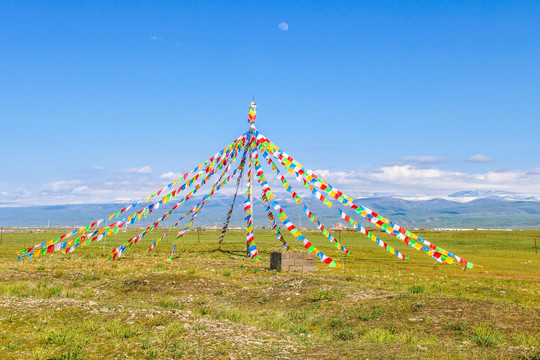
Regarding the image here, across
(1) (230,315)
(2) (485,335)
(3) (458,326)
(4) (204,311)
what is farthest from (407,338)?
(4) (204,311)

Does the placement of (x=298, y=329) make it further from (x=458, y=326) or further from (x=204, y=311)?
(x=458, y=326)

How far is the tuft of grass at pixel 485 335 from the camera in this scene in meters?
11.8

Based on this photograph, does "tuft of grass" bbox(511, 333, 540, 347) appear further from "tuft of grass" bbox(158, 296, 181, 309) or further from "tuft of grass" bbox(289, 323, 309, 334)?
"tuft of grass" bbox(158, 296, 181, 309)

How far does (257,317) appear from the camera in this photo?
1573 centimetres

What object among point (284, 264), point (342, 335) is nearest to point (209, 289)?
point (284, 264)

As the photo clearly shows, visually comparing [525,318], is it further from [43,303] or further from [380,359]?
[43,303]

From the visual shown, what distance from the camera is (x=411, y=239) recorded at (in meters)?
27.1

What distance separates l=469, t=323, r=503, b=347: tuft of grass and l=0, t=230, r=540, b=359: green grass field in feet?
0.10

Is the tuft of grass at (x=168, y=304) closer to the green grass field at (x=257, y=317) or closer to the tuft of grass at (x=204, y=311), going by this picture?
the green grass field at (x=257, y=317)

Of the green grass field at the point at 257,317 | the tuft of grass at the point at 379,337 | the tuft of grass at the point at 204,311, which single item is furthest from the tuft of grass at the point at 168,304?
the tuft of grass at the point at 379,337

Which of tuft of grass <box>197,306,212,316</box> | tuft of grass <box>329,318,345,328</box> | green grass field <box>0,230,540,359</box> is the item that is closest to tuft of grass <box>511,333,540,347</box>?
green grass field <box>0,230,540,359</box>

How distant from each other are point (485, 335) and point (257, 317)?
7115mm

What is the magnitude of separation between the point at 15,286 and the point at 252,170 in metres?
18.0

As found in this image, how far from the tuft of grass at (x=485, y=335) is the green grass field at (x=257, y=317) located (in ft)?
0.10
